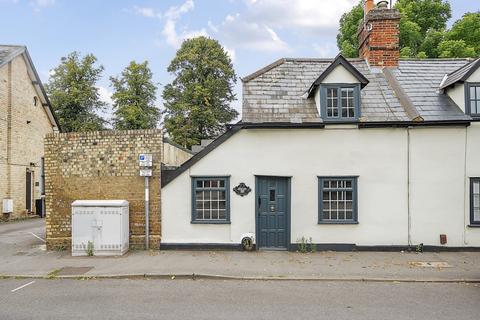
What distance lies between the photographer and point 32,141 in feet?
80.4

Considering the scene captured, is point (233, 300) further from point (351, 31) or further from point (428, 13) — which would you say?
point (428, 13)

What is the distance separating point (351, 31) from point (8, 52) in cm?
2152

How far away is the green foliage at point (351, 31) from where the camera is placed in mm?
25578

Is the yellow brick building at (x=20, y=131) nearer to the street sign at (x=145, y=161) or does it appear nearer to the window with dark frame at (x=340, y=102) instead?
the street sign at (x=145, y=161)

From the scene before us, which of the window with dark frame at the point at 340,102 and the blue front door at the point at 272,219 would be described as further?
the window with dark frame at the point at 340,102

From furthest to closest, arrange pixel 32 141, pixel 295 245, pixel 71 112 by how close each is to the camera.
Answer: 1. pixel 71 112
2. pixel 32 141
3. pixel 295 245

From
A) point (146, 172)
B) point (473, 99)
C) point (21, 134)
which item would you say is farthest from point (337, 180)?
point (21, 134)

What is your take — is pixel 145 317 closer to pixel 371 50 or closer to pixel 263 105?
pixel 263 105

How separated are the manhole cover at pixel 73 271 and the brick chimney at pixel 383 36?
1171 cm

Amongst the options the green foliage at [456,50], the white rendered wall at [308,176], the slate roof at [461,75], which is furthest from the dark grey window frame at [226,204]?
the green foliage at [456,50]

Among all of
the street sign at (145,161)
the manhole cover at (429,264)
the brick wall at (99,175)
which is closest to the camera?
the manhole cover at (429,264)

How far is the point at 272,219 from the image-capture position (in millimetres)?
11852

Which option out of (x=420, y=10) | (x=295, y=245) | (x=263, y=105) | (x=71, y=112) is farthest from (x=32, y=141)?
(x=420, y=10)

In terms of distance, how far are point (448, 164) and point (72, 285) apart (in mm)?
10727
